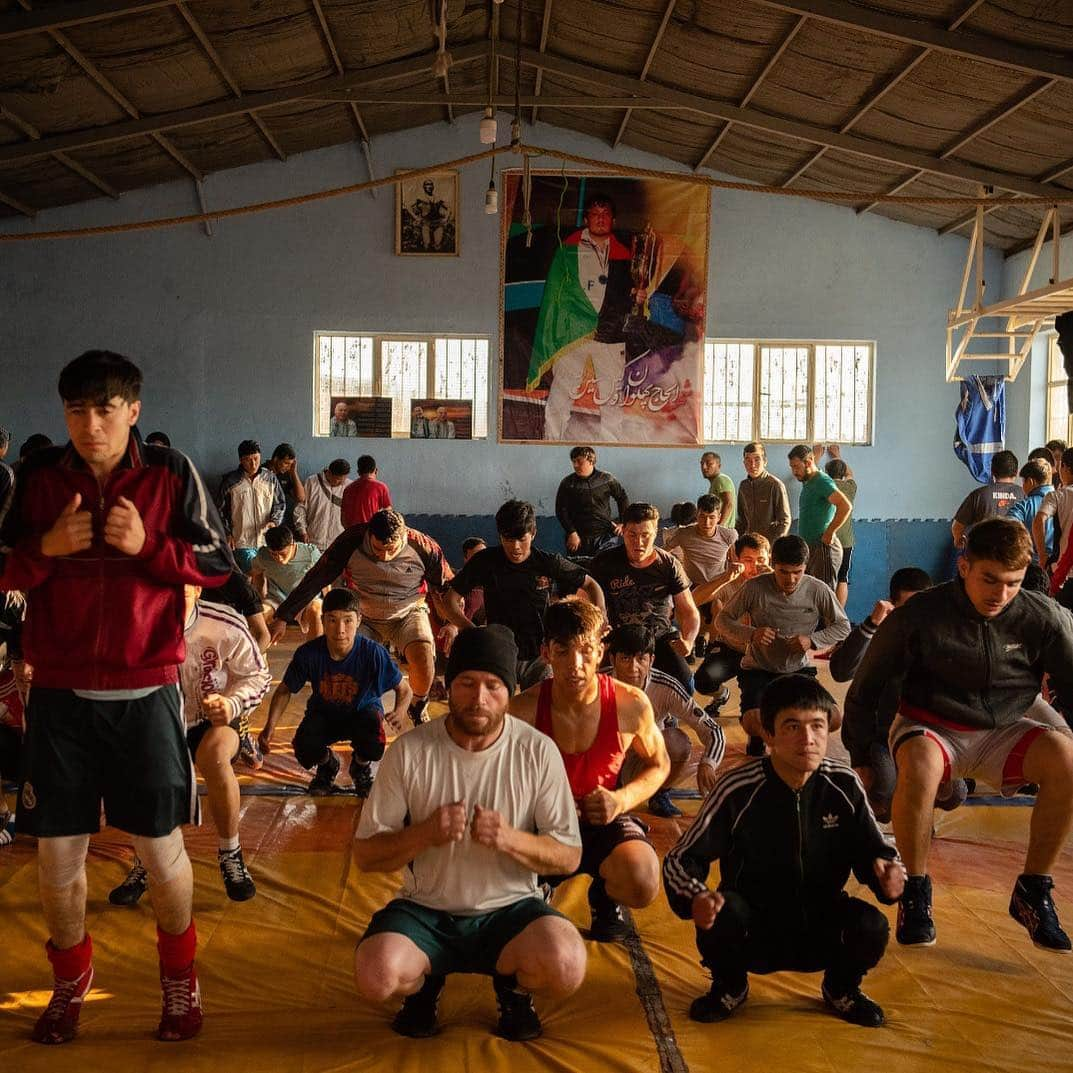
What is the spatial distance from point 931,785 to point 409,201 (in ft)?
35.3

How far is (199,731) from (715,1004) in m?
2.14

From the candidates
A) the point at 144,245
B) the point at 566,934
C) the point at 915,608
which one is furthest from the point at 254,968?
the point at 144,245

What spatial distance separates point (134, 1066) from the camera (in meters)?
2.94

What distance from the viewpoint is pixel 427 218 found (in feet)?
43.1

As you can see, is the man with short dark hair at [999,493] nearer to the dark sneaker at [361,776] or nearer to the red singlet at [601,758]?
the dark sneaker at [361,776]

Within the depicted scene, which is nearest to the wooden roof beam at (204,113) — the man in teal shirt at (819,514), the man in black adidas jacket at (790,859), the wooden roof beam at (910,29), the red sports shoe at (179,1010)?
the wooden roof beam at (910,29)

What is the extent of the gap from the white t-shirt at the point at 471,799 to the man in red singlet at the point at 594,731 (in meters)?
0.63

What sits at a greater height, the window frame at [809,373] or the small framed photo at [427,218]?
the small framed photo at [427,218]

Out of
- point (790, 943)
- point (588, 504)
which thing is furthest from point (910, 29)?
point (790, 943)

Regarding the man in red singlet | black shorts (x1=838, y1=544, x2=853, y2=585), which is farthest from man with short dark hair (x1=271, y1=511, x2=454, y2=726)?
black shorts (x1=838, y1=544, x2=853, y2=585)

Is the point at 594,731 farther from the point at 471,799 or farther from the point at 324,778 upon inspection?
the point at 324,778

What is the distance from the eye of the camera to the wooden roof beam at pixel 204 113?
33.5 feet

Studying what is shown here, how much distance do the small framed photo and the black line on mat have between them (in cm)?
1038

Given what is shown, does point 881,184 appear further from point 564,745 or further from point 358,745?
point 564,745
